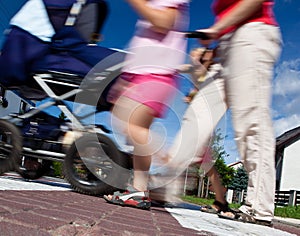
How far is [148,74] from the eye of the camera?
120 inches

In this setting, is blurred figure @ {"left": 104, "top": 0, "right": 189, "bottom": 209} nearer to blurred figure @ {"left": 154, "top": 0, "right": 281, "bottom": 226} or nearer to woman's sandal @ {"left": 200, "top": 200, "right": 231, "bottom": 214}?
blurred figure @ {"left": 154, "top": 0, "right": 281, "bottom": 226}

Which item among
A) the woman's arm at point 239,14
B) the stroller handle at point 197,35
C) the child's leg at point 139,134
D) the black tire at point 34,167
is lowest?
the black tire at point 34,167

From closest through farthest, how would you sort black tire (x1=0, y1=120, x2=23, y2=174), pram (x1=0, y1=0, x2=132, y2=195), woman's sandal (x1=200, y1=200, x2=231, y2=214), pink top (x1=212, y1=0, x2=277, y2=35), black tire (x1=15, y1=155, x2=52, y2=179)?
pink top (x1=212, y1=0, x2=277, y2=35)
woman's sandal (x1=200, y1=200, x2=231, y2=214)
pram (x1=0, y1=0, x2=132, y2=195)
black tire (x1=0, y1=120, x2=23, y2=174)
black tire (x1=15, y1=155, x2=52, y2=179)

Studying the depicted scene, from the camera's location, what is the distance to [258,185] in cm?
298

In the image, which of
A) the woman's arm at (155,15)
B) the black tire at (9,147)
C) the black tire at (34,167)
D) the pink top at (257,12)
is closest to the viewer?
the woman's arm at (155,15)

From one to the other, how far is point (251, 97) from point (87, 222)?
5.16 feet

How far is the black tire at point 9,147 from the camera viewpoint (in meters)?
4.05

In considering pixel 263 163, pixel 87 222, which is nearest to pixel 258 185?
pixel 263 163

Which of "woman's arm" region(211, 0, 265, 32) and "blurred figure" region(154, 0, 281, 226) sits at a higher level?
"woman's arm" region(211, 0, 265, 32)

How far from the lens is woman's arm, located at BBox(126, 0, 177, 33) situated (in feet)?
9.59

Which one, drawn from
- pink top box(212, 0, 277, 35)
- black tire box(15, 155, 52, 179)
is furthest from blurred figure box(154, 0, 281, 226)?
black tire box(15, 155, 52, 179)

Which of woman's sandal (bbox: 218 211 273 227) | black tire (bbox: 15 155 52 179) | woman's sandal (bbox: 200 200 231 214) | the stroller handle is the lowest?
woman's sandal (bbox: 218 211 273 227)

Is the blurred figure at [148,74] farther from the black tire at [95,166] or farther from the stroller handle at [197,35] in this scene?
the black tire at [95,166]

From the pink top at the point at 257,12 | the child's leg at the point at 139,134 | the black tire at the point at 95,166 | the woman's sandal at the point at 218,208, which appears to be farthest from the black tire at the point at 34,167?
the pink top at the point at 257,12
